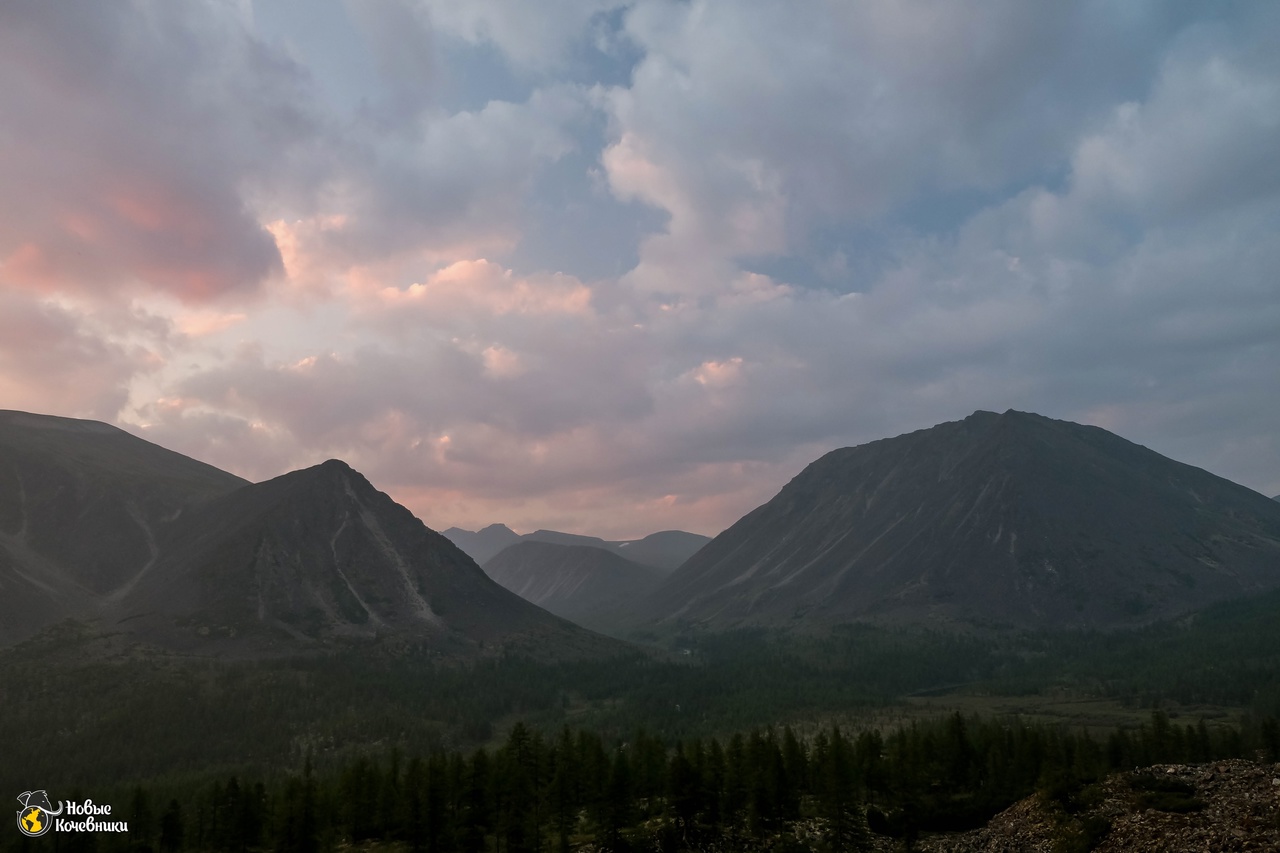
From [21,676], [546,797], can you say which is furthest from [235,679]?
[546,797]

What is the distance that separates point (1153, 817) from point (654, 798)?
5398 cm

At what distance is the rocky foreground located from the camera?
5050 cm

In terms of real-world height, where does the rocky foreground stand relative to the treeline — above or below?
above

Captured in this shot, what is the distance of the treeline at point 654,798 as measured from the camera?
78250 millimetres

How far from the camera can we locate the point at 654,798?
93125 mm

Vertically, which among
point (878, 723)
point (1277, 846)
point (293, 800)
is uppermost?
point (1277, 846)

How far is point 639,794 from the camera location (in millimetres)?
93188

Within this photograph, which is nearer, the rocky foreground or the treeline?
the rocky foreground

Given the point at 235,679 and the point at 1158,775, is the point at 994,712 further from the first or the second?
the point at 235,679

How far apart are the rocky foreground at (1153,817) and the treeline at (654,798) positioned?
3.73 metres

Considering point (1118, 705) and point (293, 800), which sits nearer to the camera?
point (293, 800)

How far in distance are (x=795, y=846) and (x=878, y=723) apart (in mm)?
116439

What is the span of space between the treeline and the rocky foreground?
3727mm

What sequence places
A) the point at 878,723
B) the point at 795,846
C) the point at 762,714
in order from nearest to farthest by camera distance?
the point at 795,846, the point at 878,723, the point at 762,714
